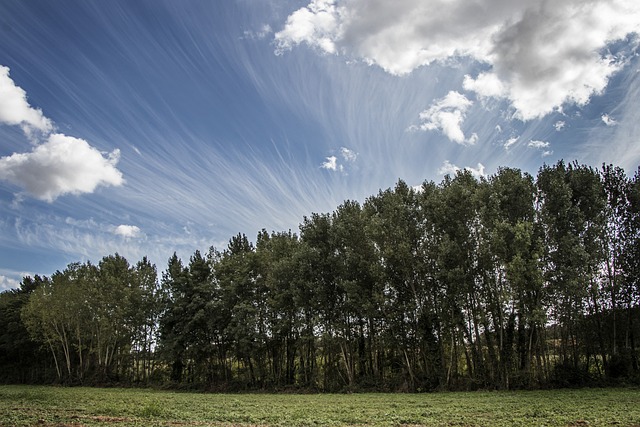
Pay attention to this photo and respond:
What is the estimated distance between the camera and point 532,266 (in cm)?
3119

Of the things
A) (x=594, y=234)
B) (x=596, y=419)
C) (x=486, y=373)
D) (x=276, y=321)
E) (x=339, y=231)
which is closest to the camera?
(x=596, y=419)

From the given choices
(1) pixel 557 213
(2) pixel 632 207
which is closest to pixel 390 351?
(1) pixel 557 213

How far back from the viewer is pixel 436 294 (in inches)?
1529

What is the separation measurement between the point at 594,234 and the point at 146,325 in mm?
58551

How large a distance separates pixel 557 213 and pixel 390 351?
68.6ft

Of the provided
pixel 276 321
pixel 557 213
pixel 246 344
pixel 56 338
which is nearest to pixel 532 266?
pixel 557 213

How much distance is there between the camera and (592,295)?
113 feet

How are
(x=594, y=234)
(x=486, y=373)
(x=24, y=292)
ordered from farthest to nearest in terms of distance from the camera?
(x=24, y=292) < (x=486, y=373) < (x=594, y=234)

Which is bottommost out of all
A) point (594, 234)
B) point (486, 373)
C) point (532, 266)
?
point (486, 373)

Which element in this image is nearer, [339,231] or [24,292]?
[339,231]

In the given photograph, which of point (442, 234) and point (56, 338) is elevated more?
point (442, 234)

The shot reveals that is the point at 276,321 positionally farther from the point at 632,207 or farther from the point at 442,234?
the point at 632,207

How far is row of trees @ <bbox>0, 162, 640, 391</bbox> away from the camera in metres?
33.7

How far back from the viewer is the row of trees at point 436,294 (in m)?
33.7
